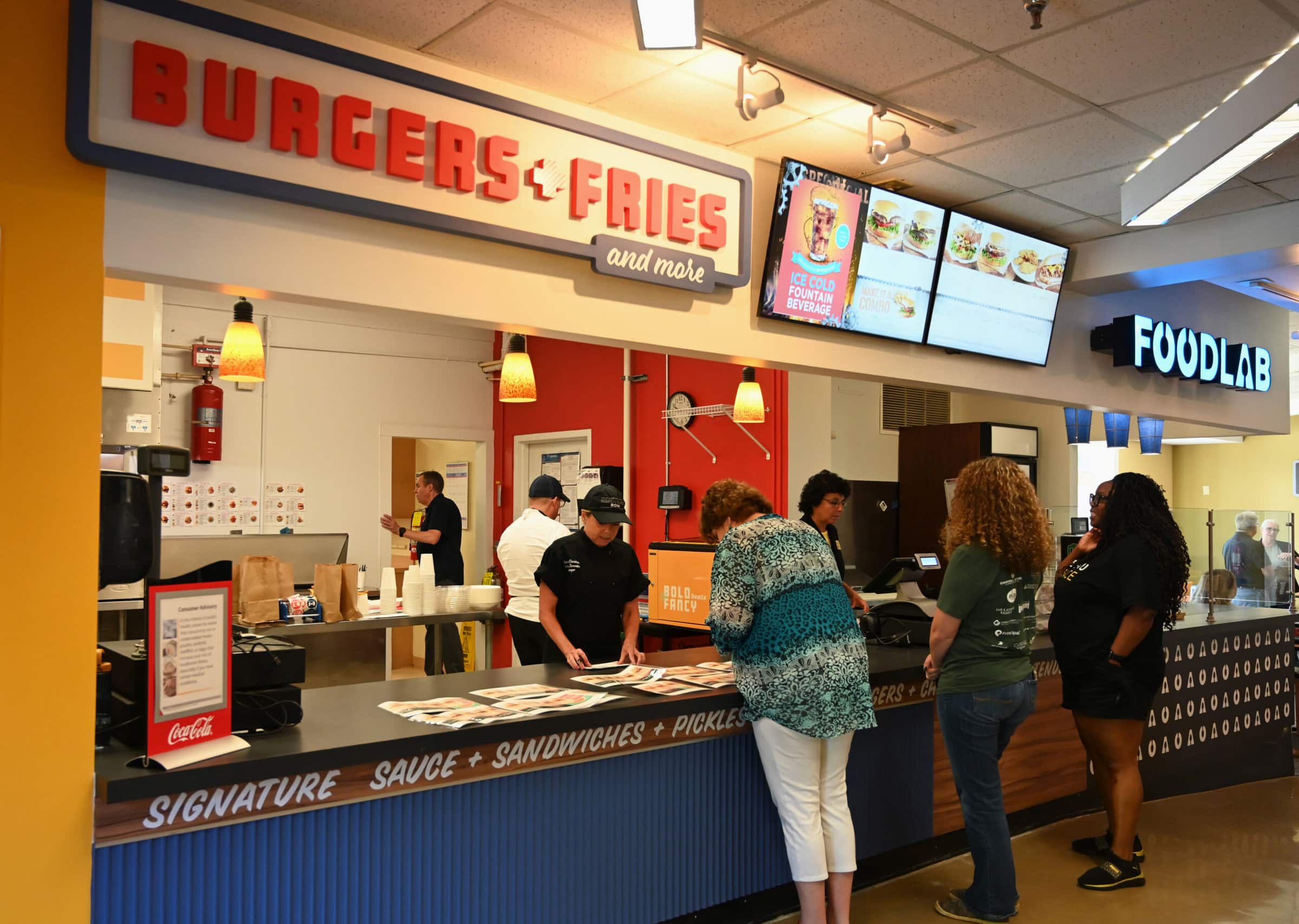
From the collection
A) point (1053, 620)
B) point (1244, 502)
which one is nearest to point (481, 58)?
point (1053, 620)

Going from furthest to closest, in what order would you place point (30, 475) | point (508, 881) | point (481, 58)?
point (481, 58)
point (508, 881)
point (30, 475)

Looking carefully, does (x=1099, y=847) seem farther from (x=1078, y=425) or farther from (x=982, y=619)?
(x=1078, y=425)

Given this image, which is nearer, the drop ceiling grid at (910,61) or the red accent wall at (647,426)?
the drop ceiling grid at (910,61)

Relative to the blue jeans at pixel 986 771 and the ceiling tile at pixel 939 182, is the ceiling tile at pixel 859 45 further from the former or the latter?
the blue jeans at pixel 986 771

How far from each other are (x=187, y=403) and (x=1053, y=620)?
6685 millimetres

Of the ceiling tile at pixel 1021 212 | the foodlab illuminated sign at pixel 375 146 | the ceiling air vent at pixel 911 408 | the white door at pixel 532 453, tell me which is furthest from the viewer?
the white door at pixel 532 453

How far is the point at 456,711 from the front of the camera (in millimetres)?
2910

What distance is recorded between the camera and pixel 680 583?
18.2 ft

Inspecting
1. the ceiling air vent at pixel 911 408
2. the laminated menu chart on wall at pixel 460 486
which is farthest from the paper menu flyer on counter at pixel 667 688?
the laminated menu chart on wall at pixel 460 486

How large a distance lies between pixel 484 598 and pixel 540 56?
3403mm

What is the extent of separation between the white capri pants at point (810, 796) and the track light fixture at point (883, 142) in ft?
6.89

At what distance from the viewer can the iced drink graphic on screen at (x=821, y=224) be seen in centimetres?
403

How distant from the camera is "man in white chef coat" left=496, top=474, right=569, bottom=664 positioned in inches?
202

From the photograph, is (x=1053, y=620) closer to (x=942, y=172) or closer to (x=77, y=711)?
(x=942, y=172)
